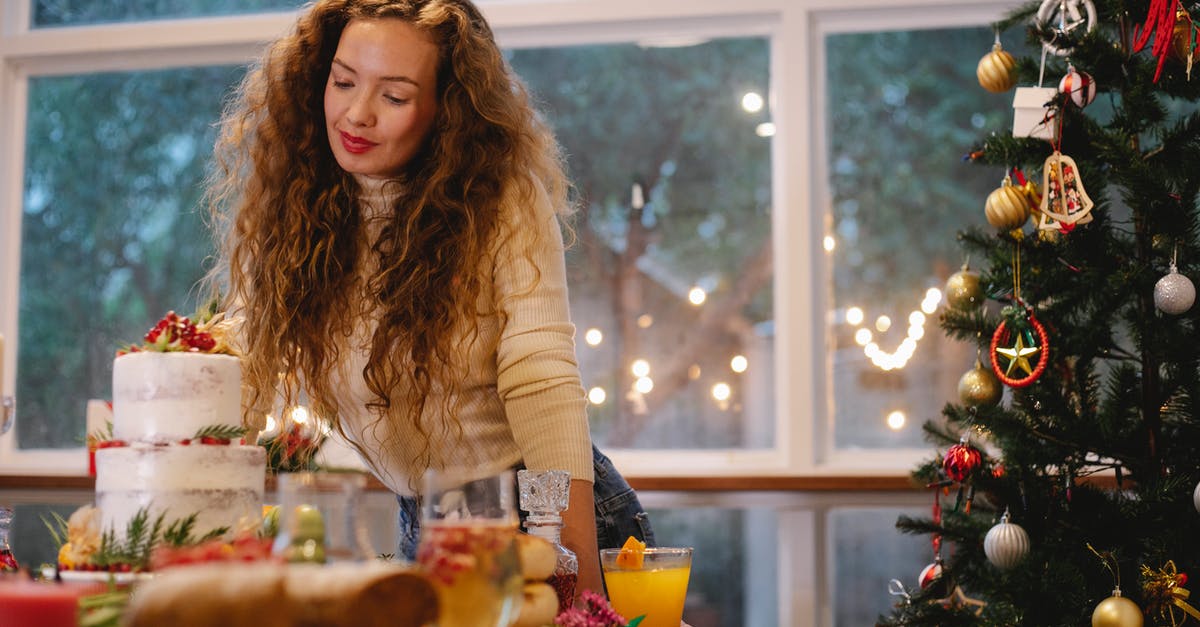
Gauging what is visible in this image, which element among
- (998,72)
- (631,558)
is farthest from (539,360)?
(998,72)

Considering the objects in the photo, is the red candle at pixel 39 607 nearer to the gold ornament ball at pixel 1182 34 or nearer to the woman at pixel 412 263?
the woman at pixel 412 263

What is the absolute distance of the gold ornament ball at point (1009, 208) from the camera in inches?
75.2

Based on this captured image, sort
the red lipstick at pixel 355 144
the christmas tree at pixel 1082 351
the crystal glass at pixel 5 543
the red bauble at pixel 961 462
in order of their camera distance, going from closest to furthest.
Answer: the crystal glass at pixel 5 543 → the red lipstick at pixel 355 144 → the christmas tree at pixel 1082 351 → the red bauble at pixel 961 462

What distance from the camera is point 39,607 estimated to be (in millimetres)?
647

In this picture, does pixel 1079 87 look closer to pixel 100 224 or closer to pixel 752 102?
pixel 752 102

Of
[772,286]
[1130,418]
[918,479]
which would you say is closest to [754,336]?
[772,286]

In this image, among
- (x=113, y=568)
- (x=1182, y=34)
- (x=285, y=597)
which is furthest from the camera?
(x=1182, y=34)

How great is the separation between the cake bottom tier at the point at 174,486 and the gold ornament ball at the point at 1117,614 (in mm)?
1322

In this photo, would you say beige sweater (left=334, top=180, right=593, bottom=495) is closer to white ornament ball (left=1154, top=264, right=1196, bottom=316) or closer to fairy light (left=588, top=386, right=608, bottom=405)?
white ornament ball (left=1154, top=264, right=1196, bottom=316)

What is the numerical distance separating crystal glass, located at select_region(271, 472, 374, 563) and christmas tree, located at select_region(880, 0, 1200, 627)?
138 centimetres

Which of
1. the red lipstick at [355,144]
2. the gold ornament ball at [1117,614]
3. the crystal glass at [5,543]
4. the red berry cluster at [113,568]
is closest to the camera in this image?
the red berry cluster at [113,568]

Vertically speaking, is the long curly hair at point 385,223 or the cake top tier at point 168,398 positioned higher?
the long curly hair at point 385,223

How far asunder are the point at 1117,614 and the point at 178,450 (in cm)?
139

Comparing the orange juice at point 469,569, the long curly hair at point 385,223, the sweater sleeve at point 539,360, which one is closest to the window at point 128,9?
the long curly hair at point 385,223
